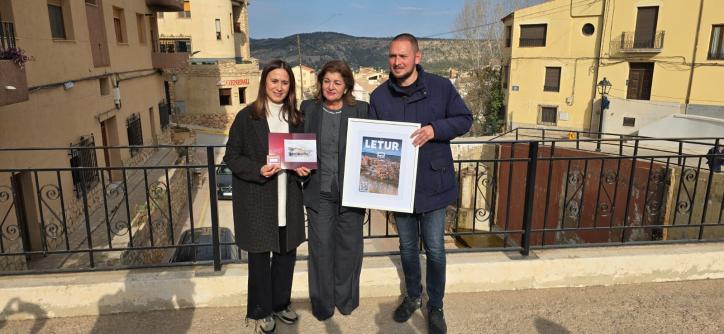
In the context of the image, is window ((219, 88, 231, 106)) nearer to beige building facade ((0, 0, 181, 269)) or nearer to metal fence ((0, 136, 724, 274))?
metal fence ((0, 136, 724, 274))

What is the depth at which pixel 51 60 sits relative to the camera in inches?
365

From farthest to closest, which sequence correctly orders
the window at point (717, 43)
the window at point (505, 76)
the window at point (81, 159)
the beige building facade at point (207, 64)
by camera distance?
the window at point (505, 76), the beige building facade at point (207, 64), the window at point (717, 43), the window at point (81, 159)

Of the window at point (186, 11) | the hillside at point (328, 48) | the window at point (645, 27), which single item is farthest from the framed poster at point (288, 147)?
the hillside at point (328, 48)

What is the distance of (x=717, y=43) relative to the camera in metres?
21.9

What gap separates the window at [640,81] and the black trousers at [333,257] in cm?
2715

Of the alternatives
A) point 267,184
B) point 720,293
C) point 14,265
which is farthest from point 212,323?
point 14,265

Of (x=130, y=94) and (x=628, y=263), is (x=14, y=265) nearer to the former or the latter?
(x=628, y=263)

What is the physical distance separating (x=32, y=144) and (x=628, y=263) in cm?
963

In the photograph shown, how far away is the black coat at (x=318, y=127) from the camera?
2.88 metres

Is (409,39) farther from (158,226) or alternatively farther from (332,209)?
(158,226)

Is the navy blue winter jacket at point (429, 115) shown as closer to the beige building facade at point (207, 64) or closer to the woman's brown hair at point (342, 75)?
the woman's brown hair at point (342, 75)

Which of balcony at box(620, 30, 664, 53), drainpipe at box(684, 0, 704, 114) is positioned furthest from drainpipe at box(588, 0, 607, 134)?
drainpipe at box(684, 0, 704, 114)

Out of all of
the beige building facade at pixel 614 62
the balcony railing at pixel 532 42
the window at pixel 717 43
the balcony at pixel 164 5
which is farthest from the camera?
the balcony railing at pixel 532 42

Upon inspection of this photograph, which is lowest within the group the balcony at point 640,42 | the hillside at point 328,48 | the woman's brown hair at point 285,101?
the woman's brown hair at point 285,101
